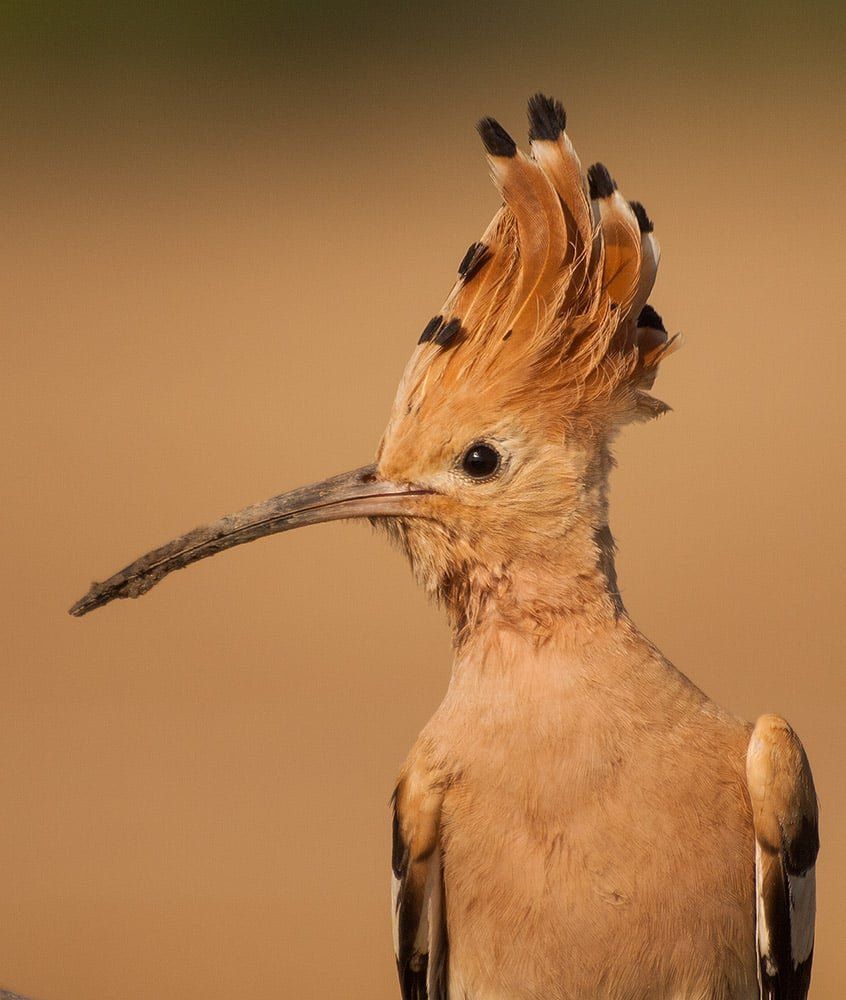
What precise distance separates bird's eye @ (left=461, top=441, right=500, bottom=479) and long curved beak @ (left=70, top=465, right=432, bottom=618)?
9cm

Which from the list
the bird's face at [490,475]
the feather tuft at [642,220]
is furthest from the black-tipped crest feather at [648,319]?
the bird's face at [490,475]

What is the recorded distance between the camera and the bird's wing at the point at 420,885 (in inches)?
105

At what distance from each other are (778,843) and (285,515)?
926 millimetres

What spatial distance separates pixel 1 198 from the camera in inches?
501

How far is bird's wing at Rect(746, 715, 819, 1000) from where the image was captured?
103 inches

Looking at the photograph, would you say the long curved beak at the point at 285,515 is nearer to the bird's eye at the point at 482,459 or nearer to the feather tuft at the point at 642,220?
the bird's eye at the point at 482,459

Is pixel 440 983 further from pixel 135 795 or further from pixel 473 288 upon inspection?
pixel 135 795

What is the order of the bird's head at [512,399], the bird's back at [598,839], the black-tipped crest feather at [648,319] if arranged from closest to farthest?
1. the bird's back at [598,839]
2. the bird's head at [512,399]
3. the black-tipped crest feather at [648,319]

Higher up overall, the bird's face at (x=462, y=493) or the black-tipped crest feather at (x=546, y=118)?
the black-tipped crest feather at (x=546, y=118)

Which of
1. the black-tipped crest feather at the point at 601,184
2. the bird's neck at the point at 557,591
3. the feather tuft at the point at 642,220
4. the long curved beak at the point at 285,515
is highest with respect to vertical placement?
the black-tipped crest feather at the point at 601,184

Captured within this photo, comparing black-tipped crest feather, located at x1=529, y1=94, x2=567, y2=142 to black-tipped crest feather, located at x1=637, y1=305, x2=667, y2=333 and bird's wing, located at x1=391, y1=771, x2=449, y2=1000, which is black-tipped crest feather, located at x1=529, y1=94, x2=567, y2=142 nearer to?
black-tipped crest feather, located at x1=637, y1=305, x2=667, y2=333

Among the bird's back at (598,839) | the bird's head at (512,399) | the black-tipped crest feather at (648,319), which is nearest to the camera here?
the bird's back at (598,839)

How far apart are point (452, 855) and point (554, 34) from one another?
10.5m

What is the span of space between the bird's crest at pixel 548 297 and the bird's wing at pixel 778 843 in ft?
1.90
